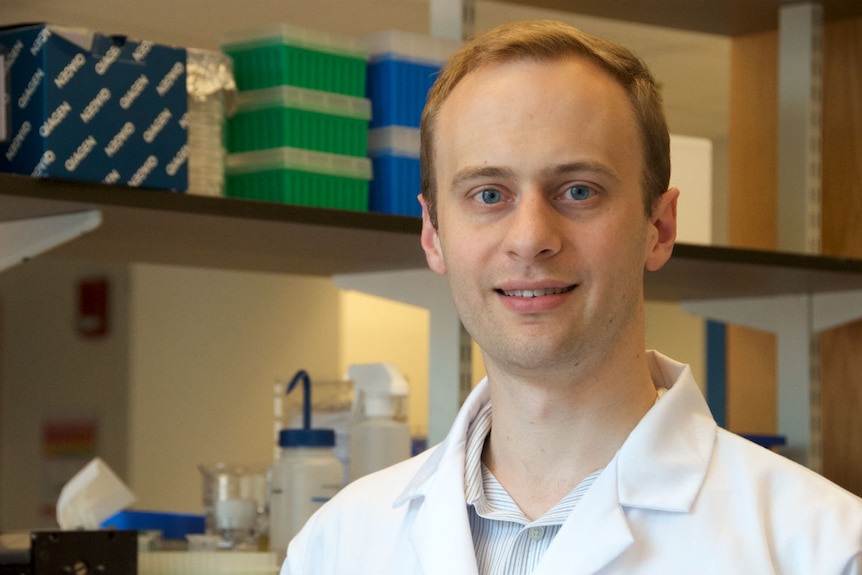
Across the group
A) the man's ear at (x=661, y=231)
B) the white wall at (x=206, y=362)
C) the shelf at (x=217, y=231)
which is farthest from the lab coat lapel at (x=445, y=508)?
the white wall at (x=206, y=362)

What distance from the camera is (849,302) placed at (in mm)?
2598

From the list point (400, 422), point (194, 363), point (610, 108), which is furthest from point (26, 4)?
point (610, 108)

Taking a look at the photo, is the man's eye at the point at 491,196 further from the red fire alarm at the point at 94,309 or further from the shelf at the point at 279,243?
the red fire alarm at the point at 94,309

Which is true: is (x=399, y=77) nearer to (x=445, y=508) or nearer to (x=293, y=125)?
(x=293, y=125)

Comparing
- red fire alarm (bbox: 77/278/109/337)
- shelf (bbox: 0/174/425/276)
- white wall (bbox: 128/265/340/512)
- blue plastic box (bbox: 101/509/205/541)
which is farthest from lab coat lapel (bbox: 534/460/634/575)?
red fire alarm (bbox: 77/278/109/337)

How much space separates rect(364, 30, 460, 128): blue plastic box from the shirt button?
1018 mm

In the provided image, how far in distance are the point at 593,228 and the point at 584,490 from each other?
9.8 inches

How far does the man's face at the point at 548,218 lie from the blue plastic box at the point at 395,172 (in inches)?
30.7

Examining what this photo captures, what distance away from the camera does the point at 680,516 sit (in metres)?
1.14

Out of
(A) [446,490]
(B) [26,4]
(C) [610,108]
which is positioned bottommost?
(A) [446,490]

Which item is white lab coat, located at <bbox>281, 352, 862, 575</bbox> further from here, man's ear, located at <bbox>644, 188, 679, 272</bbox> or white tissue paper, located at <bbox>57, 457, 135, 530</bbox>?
white tissue paper, located at <bbox>57, 457, 135, 530</bbox>

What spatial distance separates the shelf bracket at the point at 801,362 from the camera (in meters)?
2.65

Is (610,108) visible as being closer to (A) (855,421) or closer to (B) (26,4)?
(A) (855,421)

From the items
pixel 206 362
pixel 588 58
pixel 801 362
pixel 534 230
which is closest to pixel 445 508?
pixel 534 230
